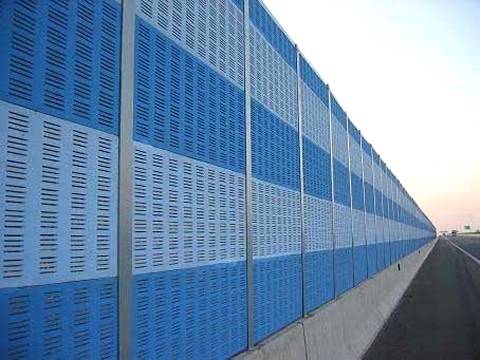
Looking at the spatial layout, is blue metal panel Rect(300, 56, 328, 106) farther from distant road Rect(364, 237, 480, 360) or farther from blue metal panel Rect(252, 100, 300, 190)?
distant road Rect(364, 237, 480, 360)

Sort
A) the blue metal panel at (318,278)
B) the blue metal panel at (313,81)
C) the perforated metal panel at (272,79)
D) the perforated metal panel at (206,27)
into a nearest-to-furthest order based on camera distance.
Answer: the perforated metal panel at (206,27)
the perforated metal panel at (272,79)
the blue metal panel at (318,278)
the blue metal panel at (313,81)

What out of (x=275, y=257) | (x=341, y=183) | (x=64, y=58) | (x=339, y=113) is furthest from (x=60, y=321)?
(x=339, y=113)

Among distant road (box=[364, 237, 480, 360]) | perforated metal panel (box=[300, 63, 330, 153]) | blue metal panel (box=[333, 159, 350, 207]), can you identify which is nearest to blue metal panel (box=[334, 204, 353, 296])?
blue metal panel (box=[333, 159, 350, 207])

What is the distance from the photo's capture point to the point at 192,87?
545 centimetres

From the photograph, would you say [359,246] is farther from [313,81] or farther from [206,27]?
[206,27]

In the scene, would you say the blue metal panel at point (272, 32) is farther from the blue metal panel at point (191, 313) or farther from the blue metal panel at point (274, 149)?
the blue metal panel at point (191, 313)

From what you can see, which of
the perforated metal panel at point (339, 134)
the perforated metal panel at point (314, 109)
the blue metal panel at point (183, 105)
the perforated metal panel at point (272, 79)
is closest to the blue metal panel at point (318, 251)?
the perforated metal panel at point (314, 109)

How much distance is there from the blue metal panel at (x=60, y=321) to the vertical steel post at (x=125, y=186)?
0.10 metres

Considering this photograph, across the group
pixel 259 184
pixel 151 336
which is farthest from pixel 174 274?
pixel 259 184

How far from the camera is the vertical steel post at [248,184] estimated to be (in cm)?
681

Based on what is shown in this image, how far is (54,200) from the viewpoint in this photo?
3.34 metres

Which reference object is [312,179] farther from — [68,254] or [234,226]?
[68,254]

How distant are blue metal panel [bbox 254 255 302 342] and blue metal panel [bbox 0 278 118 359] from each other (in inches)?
139

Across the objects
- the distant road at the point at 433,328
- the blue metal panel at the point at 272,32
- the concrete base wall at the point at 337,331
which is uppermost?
the blue metal panel at the point at 272,32
